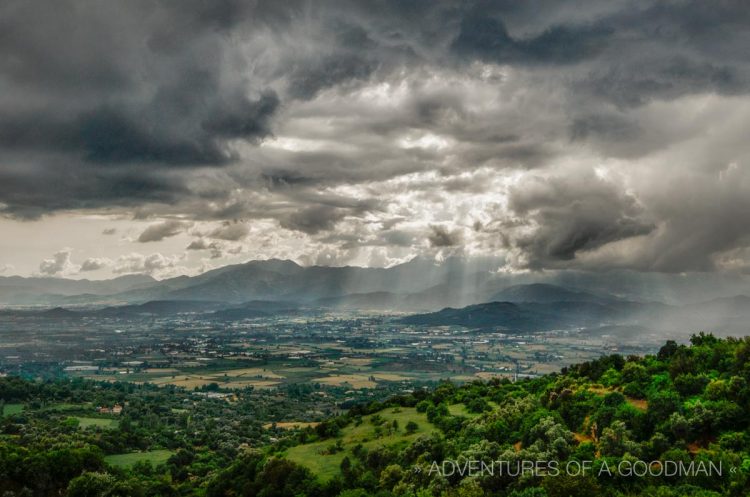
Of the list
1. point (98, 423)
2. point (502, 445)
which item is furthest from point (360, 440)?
point (98, 423)

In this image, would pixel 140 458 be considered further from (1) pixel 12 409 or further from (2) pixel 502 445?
(2) pixel 502 445

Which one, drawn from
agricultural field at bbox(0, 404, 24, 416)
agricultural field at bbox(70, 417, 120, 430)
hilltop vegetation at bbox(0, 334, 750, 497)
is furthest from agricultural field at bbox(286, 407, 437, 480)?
agricultural field at bbox(0, 404, 24, 416)

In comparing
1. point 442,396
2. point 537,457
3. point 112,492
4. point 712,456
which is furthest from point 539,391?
point 112,492

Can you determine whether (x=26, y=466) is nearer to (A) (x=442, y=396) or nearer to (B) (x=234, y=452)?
(B) (x=234, y=452)

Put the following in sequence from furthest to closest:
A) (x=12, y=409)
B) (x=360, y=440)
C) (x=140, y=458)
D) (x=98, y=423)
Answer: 1. (x=12, y=409)
2. (x=98, y=423)
3. (x=140, y=458)
4. (x=360, y=440)

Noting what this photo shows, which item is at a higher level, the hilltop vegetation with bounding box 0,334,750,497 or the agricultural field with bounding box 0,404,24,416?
the hilltop vegetation with bounding box 0,334,750,497

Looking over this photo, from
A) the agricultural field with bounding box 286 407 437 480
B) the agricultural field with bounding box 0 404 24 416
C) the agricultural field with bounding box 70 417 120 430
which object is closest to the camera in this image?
the agricultural field with bounding box 286 407 437 480

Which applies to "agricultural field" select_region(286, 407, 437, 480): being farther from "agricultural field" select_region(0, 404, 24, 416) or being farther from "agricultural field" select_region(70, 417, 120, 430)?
"agricultural field" select_region(0, 404, 24, 416)

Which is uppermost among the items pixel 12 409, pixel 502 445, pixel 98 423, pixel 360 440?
pixel 502 445
